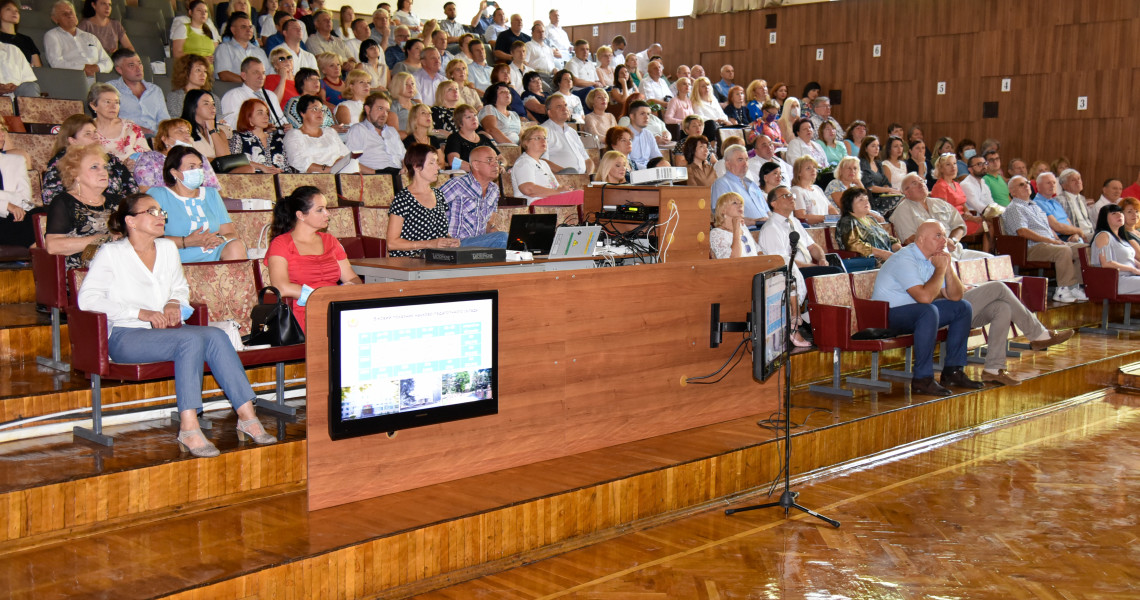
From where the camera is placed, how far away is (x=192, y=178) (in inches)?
178

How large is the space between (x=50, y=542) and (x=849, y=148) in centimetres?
877

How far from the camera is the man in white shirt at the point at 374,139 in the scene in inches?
271

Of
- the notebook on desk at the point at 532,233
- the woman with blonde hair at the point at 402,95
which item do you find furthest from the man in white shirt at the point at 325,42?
the notebook on desk at the point at 532,233

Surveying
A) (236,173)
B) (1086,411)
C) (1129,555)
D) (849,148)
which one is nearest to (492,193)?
(236,173)

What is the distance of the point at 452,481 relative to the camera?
11.8 feet

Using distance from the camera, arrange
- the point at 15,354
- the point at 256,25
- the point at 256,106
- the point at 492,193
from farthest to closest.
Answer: the point at 256,25 → the point at 256,106 → the point at 492,193 → the point at 15,354

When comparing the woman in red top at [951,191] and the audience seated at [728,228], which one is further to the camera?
the woman in red top at [951,191]

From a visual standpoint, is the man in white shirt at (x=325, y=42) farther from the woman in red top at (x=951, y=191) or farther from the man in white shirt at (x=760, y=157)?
the woman in red top at (x=951, y=191)

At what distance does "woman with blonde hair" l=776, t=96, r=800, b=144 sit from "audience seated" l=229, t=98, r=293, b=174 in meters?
5.40

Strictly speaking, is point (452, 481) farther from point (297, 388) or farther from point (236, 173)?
point (236, 173)

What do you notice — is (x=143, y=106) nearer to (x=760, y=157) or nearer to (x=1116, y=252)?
(x=760, y=157)

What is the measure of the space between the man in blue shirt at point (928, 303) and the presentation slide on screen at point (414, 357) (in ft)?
9.37

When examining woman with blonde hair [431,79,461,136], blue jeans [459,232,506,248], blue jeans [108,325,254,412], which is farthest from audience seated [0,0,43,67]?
blue jeans [108,325,254,412]

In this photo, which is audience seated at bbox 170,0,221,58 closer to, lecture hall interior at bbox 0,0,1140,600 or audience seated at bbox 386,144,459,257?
lecture hall interior at bbox 0,0,1140,600
